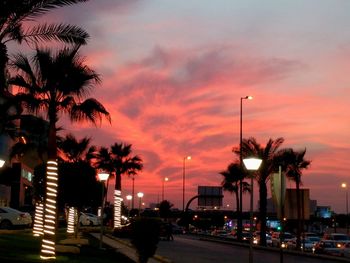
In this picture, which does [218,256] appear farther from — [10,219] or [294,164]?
[294,164]

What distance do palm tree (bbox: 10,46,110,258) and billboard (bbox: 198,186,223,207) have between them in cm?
7450

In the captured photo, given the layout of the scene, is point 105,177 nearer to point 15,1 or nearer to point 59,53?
point 59,53

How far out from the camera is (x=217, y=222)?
466ft

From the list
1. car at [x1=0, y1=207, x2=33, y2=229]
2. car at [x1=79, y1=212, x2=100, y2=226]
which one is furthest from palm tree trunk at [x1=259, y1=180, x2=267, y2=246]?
car at [x1=79, y1=212, x2=100, y2=226]

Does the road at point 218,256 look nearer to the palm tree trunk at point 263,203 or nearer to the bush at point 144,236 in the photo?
the bush at point 144,236

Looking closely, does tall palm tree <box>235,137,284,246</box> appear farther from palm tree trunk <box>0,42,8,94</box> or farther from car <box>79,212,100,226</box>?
palm tree trunk <box>0,42,8,94</box>

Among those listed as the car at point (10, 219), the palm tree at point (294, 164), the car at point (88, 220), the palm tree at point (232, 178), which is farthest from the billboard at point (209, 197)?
the car at point (10, 219)

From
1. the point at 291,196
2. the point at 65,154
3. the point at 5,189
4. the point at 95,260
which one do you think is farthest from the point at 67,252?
the point at 5,189

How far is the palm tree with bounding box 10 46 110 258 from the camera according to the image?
23.0 m

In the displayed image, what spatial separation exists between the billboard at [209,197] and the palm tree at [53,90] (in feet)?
244

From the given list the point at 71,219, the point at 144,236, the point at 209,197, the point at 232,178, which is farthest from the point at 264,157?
the point at 209,197

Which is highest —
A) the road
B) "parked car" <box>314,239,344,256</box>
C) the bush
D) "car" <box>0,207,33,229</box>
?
"car" <box>0,207,33,229</box>

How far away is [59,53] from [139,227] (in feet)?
23.3

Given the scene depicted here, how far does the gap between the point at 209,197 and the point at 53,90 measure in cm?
7708
